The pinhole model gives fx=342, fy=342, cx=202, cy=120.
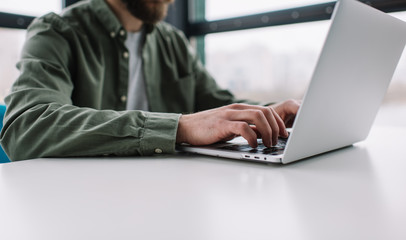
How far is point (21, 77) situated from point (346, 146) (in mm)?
759

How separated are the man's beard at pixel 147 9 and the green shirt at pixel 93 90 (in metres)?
0.06

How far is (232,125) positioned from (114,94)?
67 centimetres

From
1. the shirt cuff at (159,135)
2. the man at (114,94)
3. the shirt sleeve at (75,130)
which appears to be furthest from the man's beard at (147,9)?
the shirt cuff at (159,135)

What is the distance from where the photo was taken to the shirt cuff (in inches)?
24.9

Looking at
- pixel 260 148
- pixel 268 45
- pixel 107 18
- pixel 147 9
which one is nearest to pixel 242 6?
pixel 268 45

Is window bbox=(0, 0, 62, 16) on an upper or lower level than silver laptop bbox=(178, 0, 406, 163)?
lower

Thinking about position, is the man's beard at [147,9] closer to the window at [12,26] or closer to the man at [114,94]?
the man at [114,94]

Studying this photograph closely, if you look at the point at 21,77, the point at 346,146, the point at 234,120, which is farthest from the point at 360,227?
the point at 21,77

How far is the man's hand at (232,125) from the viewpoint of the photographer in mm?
592

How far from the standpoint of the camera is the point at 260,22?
70.9 inches

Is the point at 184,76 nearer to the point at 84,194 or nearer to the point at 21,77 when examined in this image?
the point at 21,77

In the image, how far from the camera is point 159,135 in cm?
63

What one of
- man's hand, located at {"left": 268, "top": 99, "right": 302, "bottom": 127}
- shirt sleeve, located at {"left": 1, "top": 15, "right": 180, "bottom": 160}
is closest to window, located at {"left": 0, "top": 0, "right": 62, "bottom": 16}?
shirt sleeve, located at {"left": 1, "top": 15, "right": 180, "bottom": 160}

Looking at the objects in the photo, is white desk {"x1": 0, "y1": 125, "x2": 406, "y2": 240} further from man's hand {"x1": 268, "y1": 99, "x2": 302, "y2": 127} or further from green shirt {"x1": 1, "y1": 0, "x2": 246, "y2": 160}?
man's hand {"x1": 268, "y1": 99, "x2": 302, "y2": 127}
